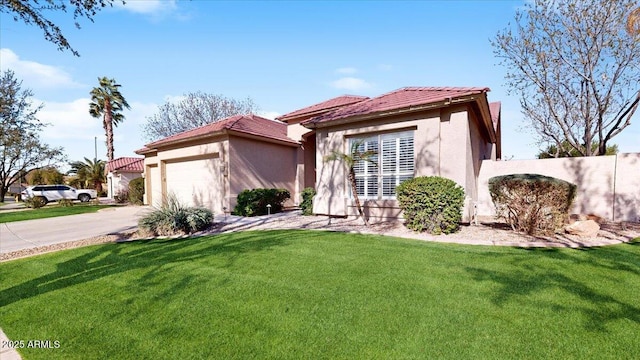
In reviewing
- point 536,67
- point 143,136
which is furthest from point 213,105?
point 536,67

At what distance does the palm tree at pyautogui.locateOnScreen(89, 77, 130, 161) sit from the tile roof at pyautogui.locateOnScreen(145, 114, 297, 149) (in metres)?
21.6

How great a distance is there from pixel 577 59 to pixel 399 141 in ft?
37.3

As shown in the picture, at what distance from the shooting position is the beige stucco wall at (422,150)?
30.1 ft

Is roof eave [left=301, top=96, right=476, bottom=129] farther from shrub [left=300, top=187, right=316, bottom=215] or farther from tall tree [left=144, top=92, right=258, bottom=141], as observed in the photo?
tall tree [left=144, top=92, right=258, bottom=141]

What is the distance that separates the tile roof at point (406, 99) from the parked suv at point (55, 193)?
28784 millimetres

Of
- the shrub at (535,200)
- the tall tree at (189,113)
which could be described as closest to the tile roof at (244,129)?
the shrub at (535,200)

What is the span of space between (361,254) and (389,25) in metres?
9.86

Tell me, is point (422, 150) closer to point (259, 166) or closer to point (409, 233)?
point (409, 233)

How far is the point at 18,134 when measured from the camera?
25.1m

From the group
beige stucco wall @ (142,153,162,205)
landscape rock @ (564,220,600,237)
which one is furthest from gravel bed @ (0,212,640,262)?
beige stucco wall @ (142,153,162,205)

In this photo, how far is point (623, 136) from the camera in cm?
1585

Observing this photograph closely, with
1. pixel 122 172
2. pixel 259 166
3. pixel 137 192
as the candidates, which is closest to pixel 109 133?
pixel 122 172

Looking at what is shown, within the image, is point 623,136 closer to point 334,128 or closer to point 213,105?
point 334,128

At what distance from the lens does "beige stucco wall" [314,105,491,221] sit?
361 inches
